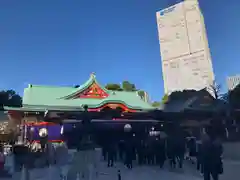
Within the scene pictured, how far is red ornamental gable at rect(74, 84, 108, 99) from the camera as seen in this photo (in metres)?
19.5

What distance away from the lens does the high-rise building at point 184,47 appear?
52250 mm

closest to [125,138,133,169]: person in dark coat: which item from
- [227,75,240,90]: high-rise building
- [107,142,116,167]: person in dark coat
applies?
[107,142,116,167]: person in dark coat

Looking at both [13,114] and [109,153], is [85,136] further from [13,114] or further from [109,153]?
[13,114]

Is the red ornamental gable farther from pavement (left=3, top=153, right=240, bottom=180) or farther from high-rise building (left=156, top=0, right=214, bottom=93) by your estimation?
high-rise building (left=156, top=0, right=214, bottom=93)

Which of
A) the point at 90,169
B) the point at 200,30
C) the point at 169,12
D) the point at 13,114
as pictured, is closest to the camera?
the point at 90,169

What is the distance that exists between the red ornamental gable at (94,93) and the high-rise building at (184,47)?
3391cm

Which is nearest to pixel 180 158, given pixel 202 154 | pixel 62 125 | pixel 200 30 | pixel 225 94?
pixel 202 154

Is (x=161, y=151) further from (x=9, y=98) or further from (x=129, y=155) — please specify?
(x=9, y=98)

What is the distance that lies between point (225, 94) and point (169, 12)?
127 feet

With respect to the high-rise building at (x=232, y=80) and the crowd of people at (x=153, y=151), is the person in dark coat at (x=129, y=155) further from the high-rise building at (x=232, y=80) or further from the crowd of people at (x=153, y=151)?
the high-rise building at (x=232, y=80)

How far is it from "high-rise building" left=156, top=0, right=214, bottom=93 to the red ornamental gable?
3391cm

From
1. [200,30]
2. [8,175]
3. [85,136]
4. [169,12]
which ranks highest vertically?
[169,12]

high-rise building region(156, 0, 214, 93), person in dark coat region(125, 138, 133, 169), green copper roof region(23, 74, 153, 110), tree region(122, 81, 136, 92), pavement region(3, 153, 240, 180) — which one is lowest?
pavement region(3, 153, 240, 180)

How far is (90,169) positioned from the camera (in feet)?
28.3
